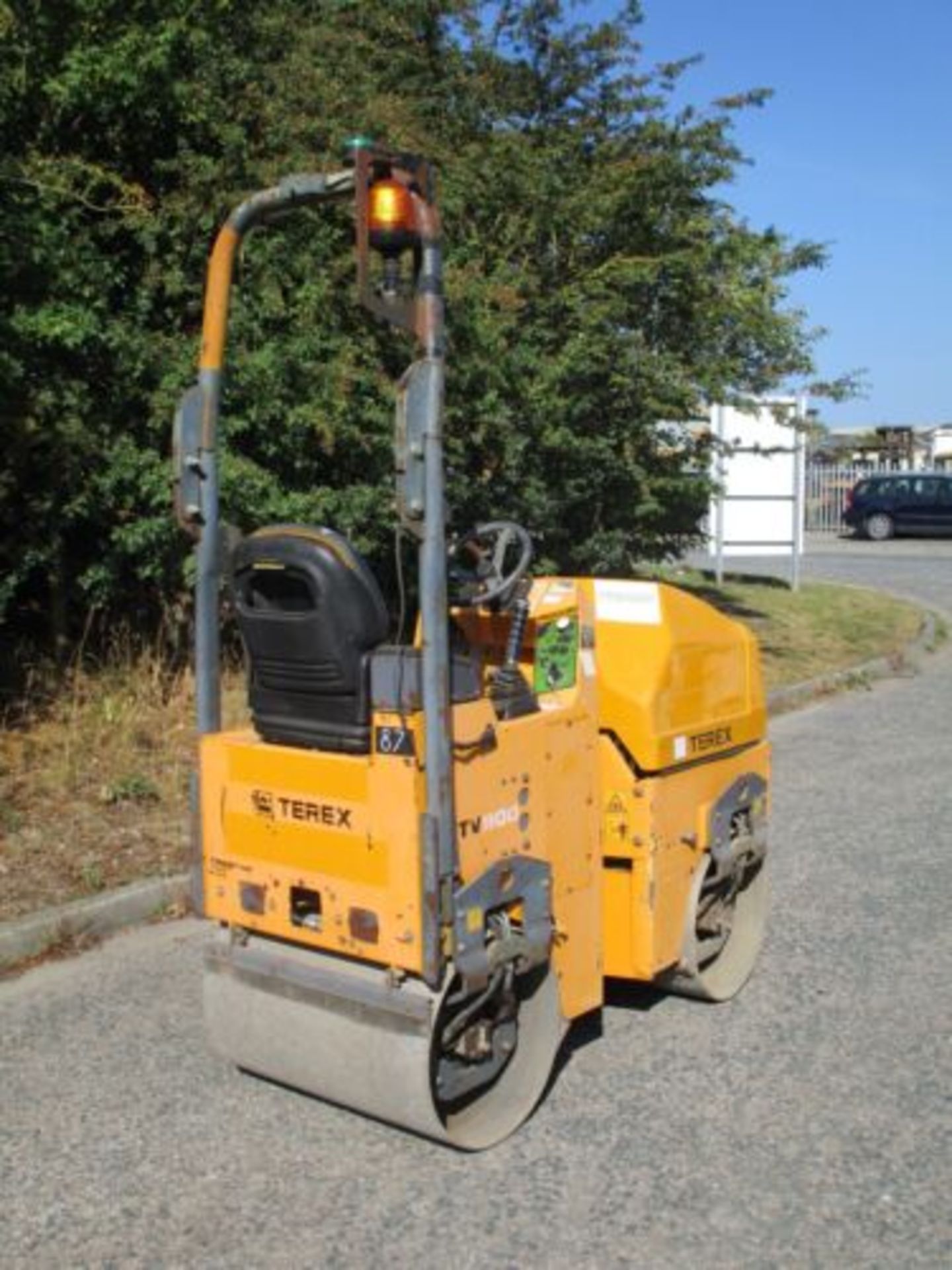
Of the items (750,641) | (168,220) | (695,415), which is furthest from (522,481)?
(750,641)

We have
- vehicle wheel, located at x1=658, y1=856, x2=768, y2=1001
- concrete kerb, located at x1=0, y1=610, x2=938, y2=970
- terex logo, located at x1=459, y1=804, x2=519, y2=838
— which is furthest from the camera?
concrete kerb, located at x1=0, y1=610, x2=938, y2=970

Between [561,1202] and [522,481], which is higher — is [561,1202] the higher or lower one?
the lower one

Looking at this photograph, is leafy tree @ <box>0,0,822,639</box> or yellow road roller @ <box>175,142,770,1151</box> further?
leafy tree @ <box>0,0,822,639</box>

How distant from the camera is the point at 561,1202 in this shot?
123 inches

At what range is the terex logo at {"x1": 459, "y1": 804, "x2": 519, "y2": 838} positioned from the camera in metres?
3.12

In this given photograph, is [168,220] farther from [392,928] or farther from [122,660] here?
[392,928]

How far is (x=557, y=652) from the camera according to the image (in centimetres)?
364

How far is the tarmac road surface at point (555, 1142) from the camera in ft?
9.74

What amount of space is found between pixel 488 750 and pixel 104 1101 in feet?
5.24

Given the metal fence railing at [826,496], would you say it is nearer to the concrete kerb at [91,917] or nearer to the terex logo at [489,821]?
the concrete kerb at [91,917]

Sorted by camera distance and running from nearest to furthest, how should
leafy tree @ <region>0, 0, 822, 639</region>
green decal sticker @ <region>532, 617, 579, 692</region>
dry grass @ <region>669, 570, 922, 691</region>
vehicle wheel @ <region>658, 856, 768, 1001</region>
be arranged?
green decal sticker @ <region>532, 617, 579, 692</region> < vehicle wheel @ <region>658, 856, 768, 1001</region> < leafy tree @ <region>0, 0, 822, 639</region> < dry grass @ <region>669, 570, 922, 691</region>

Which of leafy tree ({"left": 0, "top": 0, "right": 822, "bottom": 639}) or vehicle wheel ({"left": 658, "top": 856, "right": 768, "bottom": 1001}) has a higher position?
leafy tree ({"left": 0, "top": 0, "right": 822, "bottom": 639})

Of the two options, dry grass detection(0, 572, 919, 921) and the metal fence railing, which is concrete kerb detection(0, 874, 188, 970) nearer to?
dry grass detection(0, 572, 919, 921)

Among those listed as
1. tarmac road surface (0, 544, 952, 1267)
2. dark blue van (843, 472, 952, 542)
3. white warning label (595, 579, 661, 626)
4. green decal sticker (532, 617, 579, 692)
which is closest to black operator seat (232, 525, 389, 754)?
green decal sticker (532, 617, 579, 692)
